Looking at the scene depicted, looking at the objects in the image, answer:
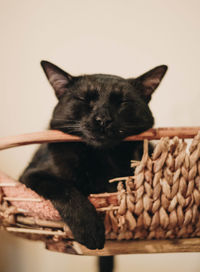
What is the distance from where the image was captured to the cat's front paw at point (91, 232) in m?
0.55

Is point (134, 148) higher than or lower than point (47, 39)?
lower

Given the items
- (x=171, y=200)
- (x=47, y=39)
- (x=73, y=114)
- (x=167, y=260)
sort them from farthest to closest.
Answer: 1. (x=47, y=39)
2. (x=167, y=260)
3. (x=73, y=114)
4. (x=171, y=200)

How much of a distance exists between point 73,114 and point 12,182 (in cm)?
29

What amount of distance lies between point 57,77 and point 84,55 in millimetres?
619

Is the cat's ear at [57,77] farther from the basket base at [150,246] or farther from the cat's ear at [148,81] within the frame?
the basket base at [150,246]

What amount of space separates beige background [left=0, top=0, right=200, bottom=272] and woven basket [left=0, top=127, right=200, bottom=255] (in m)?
0.84

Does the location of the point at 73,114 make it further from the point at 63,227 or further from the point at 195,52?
the point at 195,52

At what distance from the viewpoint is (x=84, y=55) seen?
4.75 ft

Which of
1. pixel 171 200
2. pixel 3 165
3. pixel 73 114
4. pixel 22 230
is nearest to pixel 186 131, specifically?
pixel 171 200

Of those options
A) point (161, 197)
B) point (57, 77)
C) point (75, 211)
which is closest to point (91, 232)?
point (75, 211)

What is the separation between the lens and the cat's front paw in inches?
21.6

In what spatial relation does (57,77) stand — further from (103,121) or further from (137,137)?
(137,137)

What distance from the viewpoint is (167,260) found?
132cm

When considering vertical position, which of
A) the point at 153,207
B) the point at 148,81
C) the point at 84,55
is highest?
the point at 84,55
